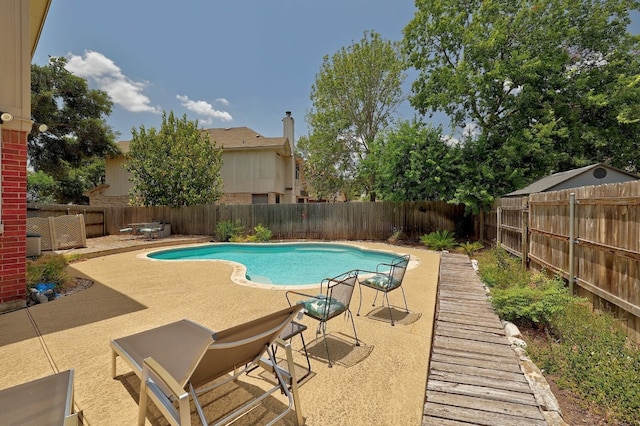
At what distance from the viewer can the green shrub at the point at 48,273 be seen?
522 centimetres

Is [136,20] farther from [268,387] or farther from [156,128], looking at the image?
[268,387]

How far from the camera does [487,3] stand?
12.1 m

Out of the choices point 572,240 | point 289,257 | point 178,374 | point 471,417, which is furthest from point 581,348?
point 289,257

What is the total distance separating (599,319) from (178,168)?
16098mm

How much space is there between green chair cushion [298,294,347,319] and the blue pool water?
159 inches

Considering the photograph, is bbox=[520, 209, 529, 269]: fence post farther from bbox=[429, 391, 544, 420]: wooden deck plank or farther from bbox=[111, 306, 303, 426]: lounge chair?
bbox=[111, 306, 303, 426]: lounge chair

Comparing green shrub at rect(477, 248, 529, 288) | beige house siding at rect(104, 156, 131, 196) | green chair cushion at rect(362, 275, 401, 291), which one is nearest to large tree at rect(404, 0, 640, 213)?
green shrub at rect(477, 248, 529, 288)

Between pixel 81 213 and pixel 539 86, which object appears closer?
pixel 539 86

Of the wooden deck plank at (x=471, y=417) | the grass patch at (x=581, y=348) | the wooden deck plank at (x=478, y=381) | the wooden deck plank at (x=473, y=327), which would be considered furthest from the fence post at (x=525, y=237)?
the wooden deck plank at (x=471, y=417)

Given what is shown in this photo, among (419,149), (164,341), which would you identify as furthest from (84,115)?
(164,341)

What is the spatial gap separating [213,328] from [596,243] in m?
5.15

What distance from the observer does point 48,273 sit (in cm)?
548

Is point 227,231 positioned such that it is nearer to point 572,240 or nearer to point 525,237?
point 525,237

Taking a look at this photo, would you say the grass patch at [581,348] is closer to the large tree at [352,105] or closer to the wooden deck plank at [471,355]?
the wooden deck plank at [471,355]
